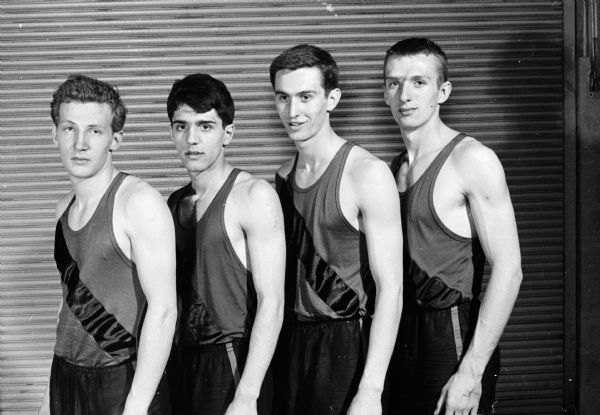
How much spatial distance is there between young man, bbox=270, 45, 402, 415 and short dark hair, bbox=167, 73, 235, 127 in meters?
0.22

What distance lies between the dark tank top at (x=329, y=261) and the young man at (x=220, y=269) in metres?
0.22

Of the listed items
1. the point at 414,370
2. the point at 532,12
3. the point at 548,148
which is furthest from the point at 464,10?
the point at 414,370

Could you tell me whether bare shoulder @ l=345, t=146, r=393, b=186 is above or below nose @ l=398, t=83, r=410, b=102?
below

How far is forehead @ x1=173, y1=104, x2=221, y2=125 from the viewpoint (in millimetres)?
3113

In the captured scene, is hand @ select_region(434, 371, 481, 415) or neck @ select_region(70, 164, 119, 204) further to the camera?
hand @ select_region(434, 371, 481, 415)

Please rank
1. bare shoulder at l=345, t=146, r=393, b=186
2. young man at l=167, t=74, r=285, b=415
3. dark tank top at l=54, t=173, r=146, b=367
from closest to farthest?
dark tank top at l=54, t=173, r=146, b=367 < young man at l=167, t=74, r=285, b=415 < bare shoulder at l=345, t=146, r=393, b=186

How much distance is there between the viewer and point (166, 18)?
14.7 feet

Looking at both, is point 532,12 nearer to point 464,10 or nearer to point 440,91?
point 464,10

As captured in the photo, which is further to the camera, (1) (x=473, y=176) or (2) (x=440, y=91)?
(2) (x=440, y=91)

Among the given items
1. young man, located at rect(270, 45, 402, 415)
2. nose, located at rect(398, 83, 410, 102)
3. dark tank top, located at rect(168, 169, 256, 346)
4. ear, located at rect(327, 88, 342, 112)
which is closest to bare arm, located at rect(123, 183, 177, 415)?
dark tank top, located at rect(168, 169, 256, 346)

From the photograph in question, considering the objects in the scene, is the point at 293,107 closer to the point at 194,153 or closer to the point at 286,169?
the point at 286,169

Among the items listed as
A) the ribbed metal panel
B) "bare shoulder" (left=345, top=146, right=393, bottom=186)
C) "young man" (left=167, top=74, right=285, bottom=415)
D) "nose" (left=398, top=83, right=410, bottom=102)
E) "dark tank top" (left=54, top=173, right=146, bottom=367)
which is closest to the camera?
"dark tank top" (left=54, top=173, right=146, bottom=367)

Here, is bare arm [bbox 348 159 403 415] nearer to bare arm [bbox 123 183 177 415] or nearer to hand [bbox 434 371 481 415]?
hand [bbox 434 371 481 415]

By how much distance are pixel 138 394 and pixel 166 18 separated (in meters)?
2.43
